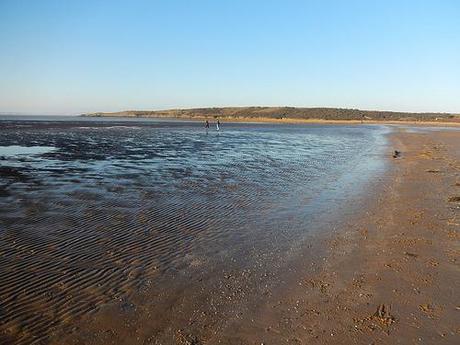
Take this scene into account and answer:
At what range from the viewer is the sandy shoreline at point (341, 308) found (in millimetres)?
5148

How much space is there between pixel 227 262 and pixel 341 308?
98.2 inches

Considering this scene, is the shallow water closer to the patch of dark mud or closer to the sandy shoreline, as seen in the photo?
the patch of dark mud

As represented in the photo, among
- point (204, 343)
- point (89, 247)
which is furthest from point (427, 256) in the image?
point (89, 247)

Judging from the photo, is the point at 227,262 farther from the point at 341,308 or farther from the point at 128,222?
the point at 128,222

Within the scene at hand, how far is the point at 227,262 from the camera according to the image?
7.73m

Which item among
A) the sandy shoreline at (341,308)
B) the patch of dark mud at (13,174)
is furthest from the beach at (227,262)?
the patch of dark mud at (13,174)

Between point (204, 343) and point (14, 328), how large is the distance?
8.17ft

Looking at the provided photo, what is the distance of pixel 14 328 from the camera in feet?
17.5

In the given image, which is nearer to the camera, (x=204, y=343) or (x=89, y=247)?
(x=204, y=343)

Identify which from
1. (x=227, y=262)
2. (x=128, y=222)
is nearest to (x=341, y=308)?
(x=227, y=262)

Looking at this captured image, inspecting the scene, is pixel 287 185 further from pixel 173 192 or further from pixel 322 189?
pixel 173 192

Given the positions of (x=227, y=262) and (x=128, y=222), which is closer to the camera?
(x=227, y=262)

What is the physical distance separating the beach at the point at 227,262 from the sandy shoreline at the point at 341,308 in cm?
2

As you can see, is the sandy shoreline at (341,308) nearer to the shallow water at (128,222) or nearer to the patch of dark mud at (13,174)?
the shallow water at (128,222)
